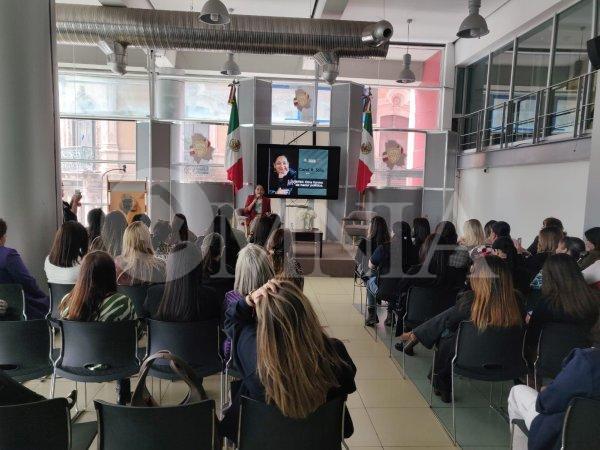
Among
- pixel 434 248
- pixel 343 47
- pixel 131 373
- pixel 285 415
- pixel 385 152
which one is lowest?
pixel 131 373

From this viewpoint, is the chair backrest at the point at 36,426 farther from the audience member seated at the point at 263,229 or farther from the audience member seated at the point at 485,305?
the audience member seated at the point at 263,229

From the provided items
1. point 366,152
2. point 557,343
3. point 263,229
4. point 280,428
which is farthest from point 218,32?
point 280,428

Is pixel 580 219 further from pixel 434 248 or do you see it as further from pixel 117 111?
pixel 117 111

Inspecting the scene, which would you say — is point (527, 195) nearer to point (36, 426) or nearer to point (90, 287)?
point (90, 287)

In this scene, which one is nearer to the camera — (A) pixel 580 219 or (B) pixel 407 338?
(B) pixel 407 338

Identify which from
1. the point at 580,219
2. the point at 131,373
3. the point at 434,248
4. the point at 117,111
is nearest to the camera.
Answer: the point at 131,373

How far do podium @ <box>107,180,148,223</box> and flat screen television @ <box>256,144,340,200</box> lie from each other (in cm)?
251

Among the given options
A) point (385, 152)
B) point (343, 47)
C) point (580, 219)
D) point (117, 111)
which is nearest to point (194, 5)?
point (117, 111)

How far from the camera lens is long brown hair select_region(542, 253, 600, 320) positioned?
282cm

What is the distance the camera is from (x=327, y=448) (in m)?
1.74

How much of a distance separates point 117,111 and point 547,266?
9046mm

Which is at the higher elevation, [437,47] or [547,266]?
[437,47]

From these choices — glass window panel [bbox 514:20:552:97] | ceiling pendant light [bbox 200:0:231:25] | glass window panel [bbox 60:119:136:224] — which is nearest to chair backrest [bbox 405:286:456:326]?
ceiling pendant light [bbox 200:0:231:25]

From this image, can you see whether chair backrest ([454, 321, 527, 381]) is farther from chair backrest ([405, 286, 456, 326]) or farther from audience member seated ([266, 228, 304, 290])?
audience member seated ([266, 228, 304, 290])
